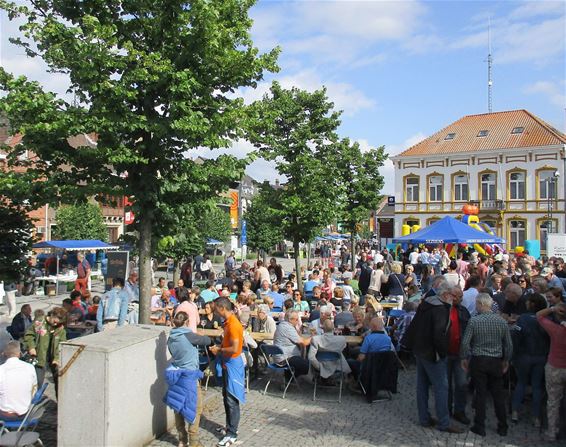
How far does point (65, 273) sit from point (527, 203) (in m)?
31.9

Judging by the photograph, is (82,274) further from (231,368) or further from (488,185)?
(488,185)

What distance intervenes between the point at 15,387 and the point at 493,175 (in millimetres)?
39901

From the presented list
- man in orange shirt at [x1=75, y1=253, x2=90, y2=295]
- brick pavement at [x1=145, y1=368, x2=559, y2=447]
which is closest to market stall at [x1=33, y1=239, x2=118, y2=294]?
man in orange shirt at [x1=75, y1=253, x2=90, y2=295]

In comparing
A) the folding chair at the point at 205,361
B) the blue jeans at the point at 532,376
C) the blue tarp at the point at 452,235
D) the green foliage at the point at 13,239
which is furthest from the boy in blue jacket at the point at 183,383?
the blue tarp at the point at 452,235

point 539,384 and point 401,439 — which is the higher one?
point 539,384

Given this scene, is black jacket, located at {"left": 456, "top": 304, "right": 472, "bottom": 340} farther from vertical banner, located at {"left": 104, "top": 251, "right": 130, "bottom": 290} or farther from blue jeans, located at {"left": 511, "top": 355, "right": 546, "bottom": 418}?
vertical banner, located at {"left": 104, "top": 251, "right": 130, "bottom": 290}

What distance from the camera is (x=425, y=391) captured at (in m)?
6.61

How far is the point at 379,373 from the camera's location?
301 inches

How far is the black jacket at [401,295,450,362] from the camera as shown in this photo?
6.26 m

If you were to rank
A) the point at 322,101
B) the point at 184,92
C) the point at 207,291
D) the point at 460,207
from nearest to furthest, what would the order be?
the point at 184,92 → the point at 207,291 → the point at 322,101 → the point at 460,207

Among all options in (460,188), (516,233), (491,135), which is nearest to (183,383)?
(516,233)

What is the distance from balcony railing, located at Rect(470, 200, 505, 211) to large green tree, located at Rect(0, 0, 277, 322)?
34.5 metres

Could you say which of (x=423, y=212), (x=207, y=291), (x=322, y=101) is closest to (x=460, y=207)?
(x=423, y=212)

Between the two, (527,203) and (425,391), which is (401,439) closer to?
(425,391)
